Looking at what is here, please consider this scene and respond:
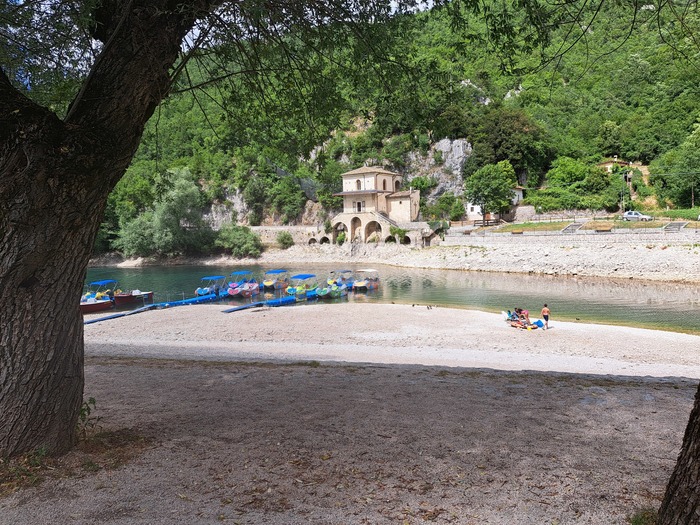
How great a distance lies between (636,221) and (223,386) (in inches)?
1736

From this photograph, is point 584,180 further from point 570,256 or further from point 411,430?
point 411,430

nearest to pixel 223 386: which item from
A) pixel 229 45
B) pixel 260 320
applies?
pixel 229 45

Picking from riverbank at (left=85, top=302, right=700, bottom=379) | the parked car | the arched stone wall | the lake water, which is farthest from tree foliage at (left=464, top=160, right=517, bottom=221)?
riverbank at (left=85, top=302, right=700, bottom=379)

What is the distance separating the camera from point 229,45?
6.59 metres

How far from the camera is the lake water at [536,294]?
21172mm

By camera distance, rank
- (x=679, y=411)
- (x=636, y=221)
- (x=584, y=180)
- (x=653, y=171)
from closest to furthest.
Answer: (x=679, y=411)
(x=636, y=221)
(x=653, y=171)
(x=584, y=180)

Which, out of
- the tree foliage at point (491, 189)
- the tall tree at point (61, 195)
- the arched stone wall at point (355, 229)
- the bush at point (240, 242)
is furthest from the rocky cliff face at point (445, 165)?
the tall tree at point (61, 195)

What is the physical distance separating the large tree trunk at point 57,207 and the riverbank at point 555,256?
1327 inches

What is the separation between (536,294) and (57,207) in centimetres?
2715

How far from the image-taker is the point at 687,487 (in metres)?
2.41

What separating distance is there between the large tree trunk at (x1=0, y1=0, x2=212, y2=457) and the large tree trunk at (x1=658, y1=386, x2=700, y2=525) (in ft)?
13.2

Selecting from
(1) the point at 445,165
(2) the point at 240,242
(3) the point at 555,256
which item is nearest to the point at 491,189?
(1) the point at 445,165

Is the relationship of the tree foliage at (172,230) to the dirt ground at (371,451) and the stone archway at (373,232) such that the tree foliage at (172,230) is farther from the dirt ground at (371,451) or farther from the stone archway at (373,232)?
the dirt ground at (371,451)

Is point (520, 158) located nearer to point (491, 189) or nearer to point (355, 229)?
point (491, 189)
